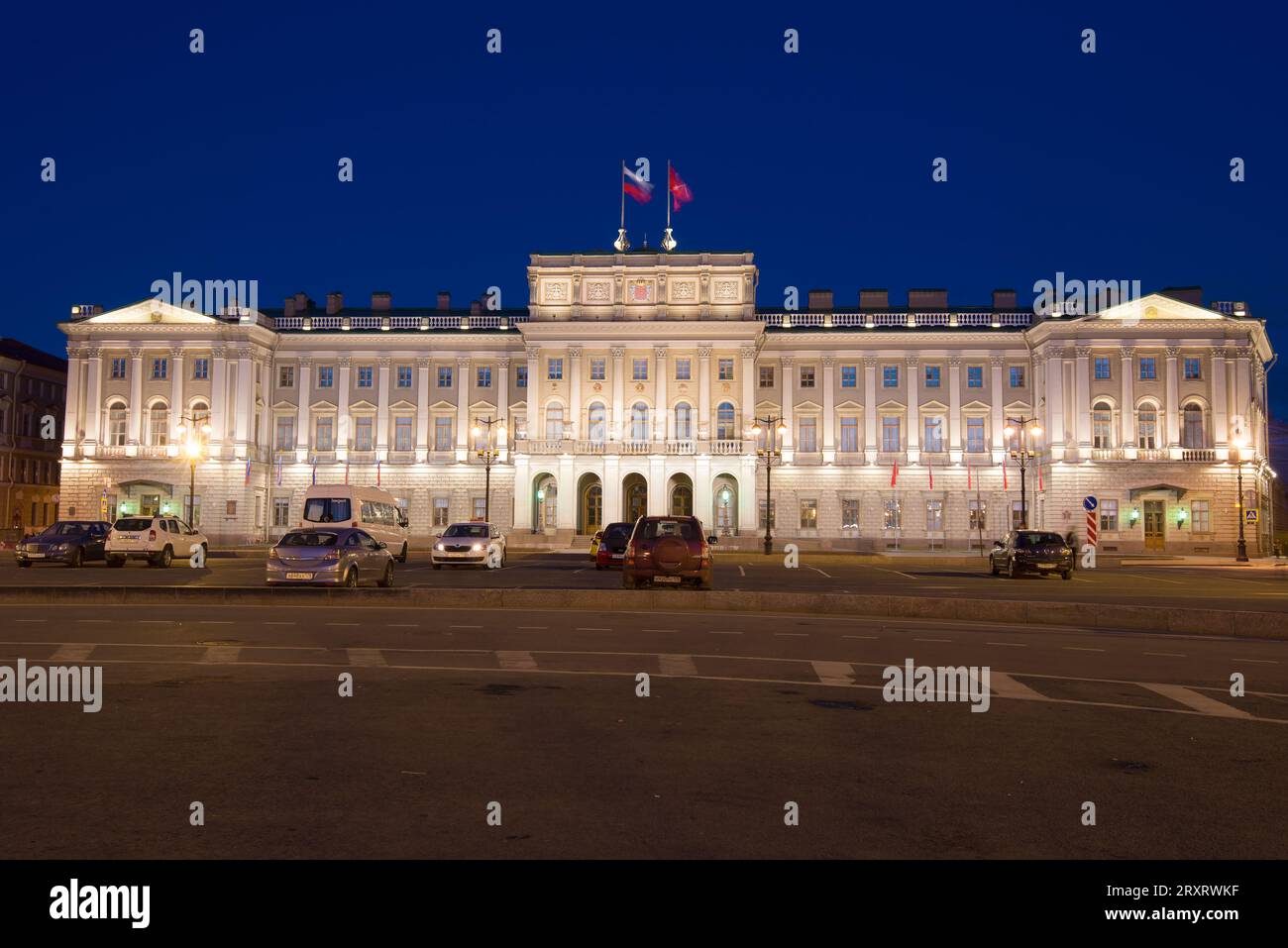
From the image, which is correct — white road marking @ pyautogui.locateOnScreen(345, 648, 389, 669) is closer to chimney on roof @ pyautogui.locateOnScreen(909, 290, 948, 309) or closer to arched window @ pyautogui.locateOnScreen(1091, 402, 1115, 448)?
arched window @ pyautogui.locateOnScreen(1091, 402, 1115, 448)

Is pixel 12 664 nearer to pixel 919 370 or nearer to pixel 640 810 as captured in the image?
pixel 640 810

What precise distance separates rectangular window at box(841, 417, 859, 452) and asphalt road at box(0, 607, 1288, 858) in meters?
61.5

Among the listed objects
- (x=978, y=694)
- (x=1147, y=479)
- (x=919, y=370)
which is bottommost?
(x=978, y=694)

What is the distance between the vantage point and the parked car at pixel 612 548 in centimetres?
3925

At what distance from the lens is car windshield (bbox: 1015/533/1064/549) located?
37.8 m

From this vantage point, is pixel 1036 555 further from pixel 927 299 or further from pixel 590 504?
pixel 927 299

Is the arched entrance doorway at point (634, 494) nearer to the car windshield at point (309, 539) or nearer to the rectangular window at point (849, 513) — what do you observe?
the rectangular window at point (849, 513)

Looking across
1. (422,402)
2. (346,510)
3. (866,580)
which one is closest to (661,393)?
(422,402)

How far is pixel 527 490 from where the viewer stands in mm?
73875

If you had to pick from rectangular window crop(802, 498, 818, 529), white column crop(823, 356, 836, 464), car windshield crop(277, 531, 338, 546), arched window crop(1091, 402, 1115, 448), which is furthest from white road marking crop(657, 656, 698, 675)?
arched window crop(1091, 402, 1115, 448)

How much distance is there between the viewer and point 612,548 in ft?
129
